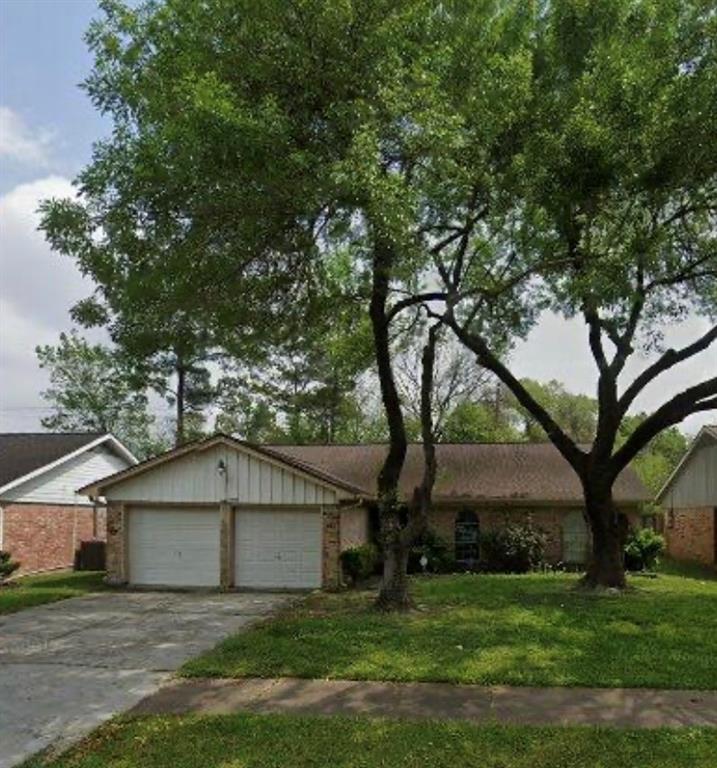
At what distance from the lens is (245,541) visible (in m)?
21.9

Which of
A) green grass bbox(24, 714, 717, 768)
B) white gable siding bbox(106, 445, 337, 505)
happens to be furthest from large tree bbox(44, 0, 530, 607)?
white gable siding bbox(106, 445, 337, 505)

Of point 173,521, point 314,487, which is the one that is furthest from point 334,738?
point 173,521

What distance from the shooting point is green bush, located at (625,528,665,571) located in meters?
24.9

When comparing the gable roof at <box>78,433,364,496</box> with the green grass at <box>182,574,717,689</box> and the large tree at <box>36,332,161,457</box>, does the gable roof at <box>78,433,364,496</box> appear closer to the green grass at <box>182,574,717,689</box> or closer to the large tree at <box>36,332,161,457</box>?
the green grass at <box>182,574,717,689</box>

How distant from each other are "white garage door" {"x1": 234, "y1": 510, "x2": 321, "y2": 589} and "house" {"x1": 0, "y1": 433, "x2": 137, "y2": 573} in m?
7.91

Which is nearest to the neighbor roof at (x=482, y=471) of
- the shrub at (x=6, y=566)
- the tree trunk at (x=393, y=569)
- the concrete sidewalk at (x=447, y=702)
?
the tree trunk at (x=393, y=569)

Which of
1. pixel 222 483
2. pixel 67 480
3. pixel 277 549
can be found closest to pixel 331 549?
pixel 277 549

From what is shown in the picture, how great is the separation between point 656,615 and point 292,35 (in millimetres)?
10673

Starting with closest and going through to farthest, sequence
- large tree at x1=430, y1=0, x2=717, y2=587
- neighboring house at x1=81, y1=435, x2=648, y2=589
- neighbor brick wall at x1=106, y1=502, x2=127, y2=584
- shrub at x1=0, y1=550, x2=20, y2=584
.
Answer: large tree at x1=430, y1=0, x2=717, y2=587 → neighboring house at x1=81, y1=435, x2=648, y2=589 → neighbor brick wall at x1=106, y1=502, x2=127, y2=584 → shrub at x1=0, y1=550, x2=20, y2=584

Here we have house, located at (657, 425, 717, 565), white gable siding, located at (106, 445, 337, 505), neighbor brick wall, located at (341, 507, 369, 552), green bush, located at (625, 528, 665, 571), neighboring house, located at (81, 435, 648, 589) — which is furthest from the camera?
house, located at (657, 425, 717, 565)

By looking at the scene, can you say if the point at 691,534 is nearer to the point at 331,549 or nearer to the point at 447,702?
the point at 331,549

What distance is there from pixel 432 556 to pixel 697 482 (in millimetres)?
11572

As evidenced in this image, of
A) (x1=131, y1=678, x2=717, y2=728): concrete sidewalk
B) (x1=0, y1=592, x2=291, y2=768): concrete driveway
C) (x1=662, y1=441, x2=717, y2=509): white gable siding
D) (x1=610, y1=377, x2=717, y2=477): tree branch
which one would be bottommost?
(x1=0, y1=592, x2=291, y2=768): concrete driveway

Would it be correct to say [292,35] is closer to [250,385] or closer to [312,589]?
[312,589]
